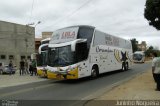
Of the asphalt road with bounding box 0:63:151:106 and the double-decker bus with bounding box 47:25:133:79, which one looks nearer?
the asphalt road with bounding box 0:63:151:106

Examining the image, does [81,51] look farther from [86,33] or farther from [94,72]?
[94,72]

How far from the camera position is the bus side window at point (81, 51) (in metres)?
18.7

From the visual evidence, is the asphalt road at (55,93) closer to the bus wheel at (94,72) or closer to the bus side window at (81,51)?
the bus side window at (81,51)

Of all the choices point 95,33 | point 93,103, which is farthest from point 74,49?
point 93,103

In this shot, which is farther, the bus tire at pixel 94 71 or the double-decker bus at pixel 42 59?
the double-decker bus at pixel 42 59

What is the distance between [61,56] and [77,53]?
1.09 metres

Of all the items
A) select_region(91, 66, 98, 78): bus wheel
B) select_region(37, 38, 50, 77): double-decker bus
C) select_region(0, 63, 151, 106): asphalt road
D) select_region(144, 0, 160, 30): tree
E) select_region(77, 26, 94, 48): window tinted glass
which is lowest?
select_region(0, 63, 151, 106): asphalt road

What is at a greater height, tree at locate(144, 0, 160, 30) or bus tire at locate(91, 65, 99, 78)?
tree at locate(144, 0, 160, 30)

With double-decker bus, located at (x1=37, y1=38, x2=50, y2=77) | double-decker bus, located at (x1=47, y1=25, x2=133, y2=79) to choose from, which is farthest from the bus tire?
double-decker bus, located at (x1=37, y1=38, x2=50, y2=77)

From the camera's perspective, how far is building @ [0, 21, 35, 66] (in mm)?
51531

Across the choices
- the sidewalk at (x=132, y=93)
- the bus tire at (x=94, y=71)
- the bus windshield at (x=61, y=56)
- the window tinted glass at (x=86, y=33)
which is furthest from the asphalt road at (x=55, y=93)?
the window tinted glass at (x=86, y=33)

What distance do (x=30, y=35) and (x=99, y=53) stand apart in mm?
38390

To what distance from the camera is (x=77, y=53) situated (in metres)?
18.6

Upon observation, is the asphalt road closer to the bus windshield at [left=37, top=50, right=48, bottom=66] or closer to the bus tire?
the bus tire
